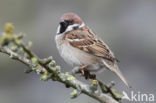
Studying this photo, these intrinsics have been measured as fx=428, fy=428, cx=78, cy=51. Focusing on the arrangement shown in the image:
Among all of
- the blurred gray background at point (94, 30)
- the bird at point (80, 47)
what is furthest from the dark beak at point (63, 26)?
the blurred gray background at point (94, 30)

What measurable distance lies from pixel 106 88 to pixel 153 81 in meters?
3.79

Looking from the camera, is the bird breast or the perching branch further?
the bird breast

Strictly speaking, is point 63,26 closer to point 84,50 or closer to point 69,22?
point 69,22

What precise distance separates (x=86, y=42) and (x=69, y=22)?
0.23m

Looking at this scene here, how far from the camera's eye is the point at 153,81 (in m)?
5.67

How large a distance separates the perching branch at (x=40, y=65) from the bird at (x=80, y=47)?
2.98 ft

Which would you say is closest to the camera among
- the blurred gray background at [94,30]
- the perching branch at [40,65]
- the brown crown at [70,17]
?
the perching branch at [40,65]

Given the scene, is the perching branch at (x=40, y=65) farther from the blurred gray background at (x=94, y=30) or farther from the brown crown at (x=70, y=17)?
the blurred gray background at (x=94, y=30)

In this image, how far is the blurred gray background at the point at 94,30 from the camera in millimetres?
5699

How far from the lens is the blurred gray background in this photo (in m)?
Result: 5.70

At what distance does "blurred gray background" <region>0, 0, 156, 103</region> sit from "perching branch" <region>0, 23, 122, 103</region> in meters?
3.19

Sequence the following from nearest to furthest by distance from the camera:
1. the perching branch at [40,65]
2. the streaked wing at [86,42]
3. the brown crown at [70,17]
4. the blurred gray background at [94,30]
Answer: the perching branch at [40,65] < the brown crown at [70,17] < the streaked wing at [86,42] < the blurred gray background at [94,30]

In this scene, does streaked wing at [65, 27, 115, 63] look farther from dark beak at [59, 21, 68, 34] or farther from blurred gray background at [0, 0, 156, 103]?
blurred gray background at [0, 0, 156, 103]

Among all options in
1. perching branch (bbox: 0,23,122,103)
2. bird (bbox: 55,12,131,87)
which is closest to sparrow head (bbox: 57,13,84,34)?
bird (bbox: 55,12,131,87)
